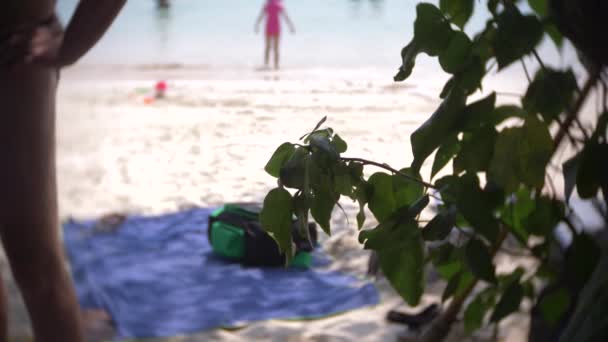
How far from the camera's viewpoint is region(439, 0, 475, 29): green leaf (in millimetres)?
583

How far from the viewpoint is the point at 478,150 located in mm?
585

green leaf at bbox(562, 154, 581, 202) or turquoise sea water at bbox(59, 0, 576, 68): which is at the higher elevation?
turquoise sea water at bbox(59, 0, 576, 68)

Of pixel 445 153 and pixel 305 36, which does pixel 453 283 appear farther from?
pixel 305 36

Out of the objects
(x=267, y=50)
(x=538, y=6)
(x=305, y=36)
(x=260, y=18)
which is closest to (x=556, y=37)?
(x=538, y=6)

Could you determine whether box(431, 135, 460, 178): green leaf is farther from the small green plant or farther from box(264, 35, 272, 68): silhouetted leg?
box(264, 35, 272, 68): silhouetted leg

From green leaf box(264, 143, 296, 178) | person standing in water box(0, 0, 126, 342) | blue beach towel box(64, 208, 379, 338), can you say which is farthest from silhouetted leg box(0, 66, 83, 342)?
green leaf box(264, 143, 296, 178)

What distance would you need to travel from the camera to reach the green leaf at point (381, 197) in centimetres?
→ 61

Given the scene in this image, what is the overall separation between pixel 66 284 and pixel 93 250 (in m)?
0.97

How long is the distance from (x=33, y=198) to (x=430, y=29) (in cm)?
81

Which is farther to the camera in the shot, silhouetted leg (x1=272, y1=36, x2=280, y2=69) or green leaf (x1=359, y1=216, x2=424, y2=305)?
silhouetted leg (x1=272, y1=36, x2=280, y2=69)

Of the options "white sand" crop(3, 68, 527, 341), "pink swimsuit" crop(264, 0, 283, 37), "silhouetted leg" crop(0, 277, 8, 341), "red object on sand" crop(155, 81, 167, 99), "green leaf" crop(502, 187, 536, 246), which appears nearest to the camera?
"green leaf" crop(502, 187, 536, 246)

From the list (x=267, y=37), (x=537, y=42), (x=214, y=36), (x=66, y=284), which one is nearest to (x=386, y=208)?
(x=537, y=42)

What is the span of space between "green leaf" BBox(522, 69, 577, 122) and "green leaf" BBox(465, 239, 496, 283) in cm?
14

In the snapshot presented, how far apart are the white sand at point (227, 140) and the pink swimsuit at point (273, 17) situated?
19 centimetres
